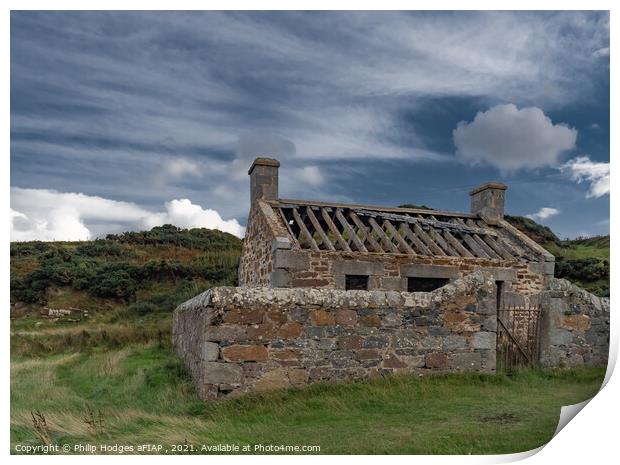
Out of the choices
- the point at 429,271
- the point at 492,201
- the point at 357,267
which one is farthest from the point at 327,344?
the point at 492,201

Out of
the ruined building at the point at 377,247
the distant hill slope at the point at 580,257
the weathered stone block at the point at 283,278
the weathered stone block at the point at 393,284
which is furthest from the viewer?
the distant hill slope at the point at 580,257

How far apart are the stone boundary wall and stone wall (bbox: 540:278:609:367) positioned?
2.08m

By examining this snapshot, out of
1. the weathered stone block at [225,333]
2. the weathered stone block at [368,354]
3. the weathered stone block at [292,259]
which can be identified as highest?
the weathered stone block at [292,259]

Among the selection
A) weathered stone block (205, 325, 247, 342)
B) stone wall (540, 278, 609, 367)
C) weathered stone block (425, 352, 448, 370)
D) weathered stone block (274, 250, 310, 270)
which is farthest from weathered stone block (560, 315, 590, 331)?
weathered stone block (205, 325, 247, 342)

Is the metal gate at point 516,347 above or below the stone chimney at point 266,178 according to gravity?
below

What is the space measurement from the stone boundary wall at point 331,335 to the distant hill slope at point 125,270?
46.3 ft

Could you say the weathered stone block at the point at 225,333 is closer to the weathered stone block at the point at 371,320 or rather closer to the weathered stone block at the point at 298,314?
the weathered stone block at the point at 298,314

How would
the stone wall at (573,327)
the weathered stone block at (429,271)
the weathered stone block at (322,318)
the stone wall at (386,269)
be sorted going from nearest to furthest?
the weathered stone block at (322,318)
the stone wall at (573,327)
the stone wall at (386,269)
the weathered stone block at (429,271)

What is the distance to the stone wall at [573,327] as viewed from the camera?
1027 centimetres

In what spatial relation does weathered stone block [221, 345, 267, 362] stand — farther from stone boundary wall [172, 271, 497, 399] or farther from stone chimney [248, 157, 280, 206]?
stone chimney [248, 157, 280, 206]

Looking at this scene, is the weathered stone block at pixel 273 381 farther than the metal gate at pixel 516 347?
No

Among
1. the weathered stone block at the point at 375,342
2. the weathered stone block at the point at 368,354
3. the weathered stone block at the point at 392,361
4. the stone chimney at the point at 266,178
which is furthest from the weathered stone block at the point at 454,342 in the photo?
the stone chimney at the point at 266,178

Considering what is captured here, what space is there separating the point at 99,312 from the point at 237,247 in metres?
7.25

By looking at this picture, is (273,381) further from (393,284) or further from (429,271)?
(429,271)
